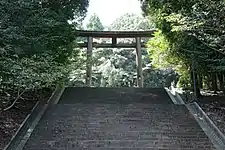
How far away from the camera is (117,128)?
954 centimetres

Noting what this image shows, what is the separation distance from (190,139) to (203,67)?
4.89 m

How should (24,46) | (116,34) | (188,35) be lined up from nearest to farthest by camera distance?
(24,46), (188,35), (116,34)

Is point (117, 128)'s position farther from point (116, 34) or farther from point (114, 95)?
point (116, 34)

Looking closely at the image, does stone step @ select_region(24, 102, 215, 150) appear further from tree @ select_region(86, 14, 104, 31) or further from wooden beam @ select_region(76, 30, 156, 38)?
tree @ select_region(86, 14, 104, 31)

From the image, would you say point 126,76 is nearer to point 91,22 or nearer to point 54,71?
point 91,22

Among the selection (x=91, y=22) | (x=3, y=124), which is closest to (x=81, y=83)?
(x=91, y=22)

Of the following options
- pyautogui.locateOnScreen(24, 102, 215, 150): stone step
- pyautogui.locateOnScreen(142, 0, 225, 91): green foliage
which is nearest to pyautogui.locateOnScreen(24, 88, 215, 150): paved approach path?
pyautogui.locateOnScreen(24, 102, 215, 150): stone step

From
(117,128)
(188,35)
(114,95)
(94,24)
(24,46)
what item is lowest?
(117,128)

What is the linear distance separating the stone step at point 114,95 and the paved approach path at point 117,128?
196 millimetres

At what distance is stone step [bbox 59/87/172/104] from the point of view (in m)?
13.6

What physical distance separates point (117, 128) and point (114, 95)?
16.7 feet

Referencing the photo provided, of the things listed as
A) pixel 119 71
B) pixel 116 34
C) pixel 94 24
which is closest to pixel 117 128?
pixel 116 34

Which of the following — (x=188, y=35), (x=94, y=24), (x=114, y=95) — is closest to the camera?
(x=188, y=35)

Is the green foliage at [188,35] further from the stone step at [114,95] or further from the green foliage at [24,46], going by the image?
the green foliage at [24,46]
